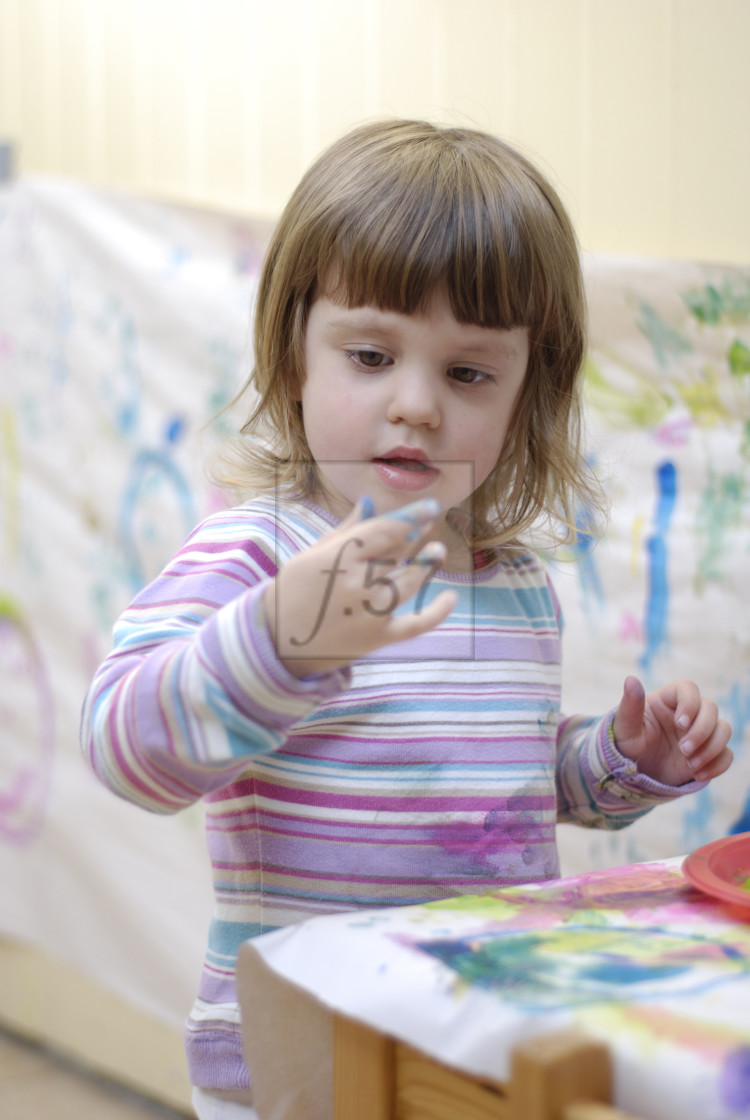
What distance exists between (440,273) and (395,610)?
18 centimetres

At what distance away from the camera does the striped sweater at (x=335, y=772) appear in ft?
1.85

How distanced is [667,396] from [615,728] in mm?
394

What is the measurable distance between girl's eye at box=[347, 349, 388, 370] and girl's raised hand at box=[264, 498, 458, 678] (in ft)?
0.58

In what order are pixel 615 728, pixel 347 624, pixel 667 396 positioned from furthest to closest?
pixel 667 396
pixel 615 728
pixel 347 624

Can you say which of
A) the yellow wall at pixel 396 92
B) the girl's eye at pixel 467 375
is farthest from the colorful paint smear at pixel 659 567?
the girl's eye at pixel 467 375

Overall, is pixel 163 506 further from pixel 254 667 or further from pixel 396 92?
pixel 254 667

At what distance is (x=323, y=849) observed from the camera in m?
0.62

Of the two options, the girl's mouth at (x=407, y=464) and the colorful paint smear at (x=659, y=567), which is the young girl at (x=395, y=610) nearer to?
the girl's mouth at (x=407, y=464)

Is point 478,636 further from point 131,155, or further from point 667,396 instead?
point 131,155

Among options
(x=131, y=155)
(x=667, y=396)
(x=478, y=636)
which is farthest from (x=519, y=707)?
(x=131, y=155)

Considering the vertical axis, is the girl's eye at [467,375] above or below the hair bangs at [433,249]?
below

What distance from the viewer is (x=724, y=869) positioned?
558 mm

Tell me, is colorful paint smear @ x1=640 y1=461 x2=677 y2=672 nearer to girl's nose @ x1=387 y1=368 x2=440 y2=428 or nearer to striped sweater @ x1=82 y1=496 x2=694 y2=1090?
striped sweater @ x1=82 y1=496 x2=694 y2=1090

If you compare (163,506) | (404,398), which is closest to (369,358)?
(404,398)
